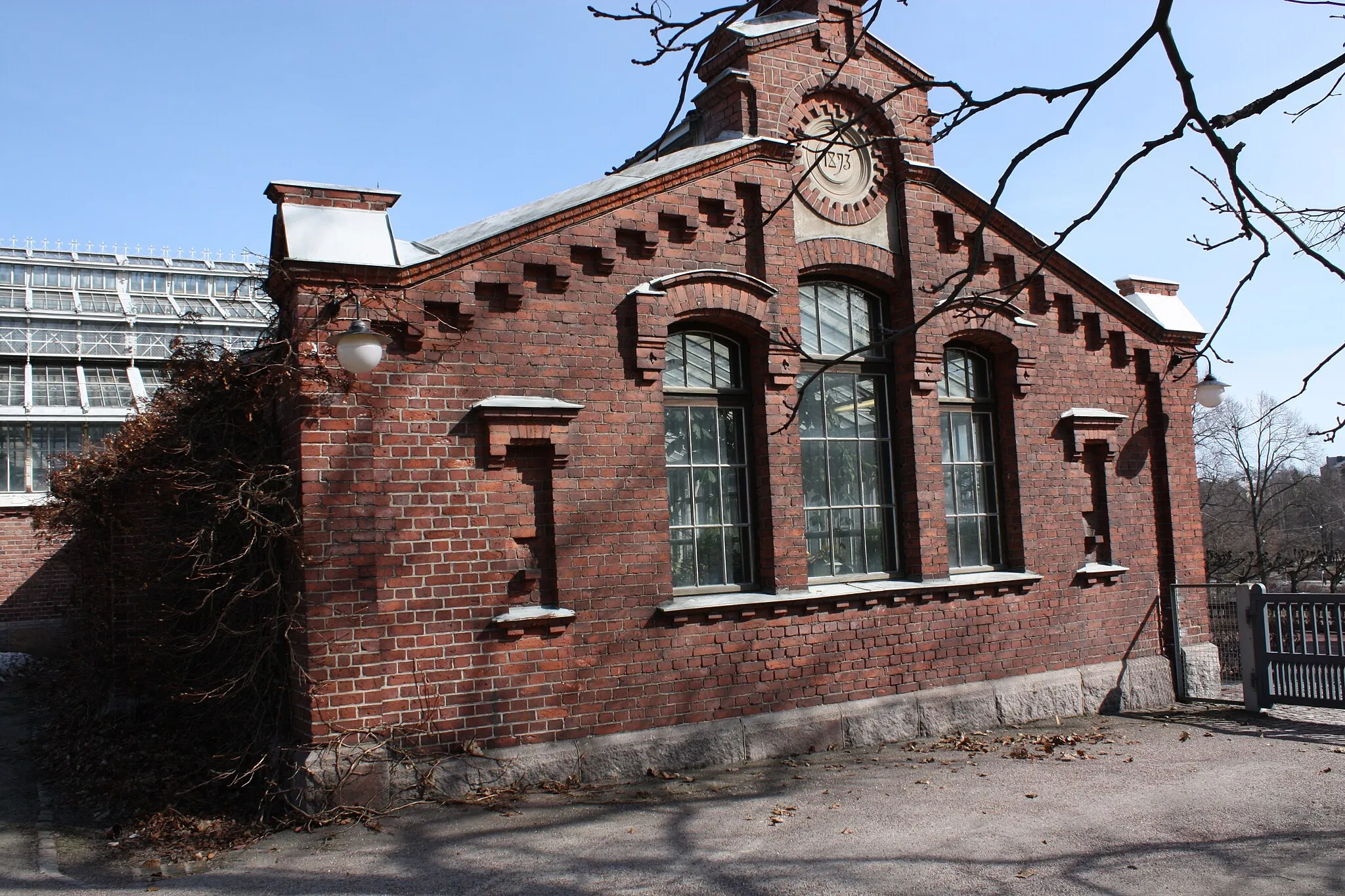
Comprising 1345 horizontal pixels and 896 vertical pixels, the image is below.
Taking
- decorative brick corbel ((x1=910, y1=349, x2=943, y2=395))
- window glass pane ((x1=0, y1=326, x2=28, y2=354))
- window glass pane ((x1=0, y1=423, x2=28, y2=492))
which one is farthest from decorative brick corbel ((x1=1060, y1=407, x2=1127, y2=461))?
window glass pane ((x1=0, y1=326, x2=28, y2=354))

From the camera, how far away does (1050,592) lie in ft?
33.2

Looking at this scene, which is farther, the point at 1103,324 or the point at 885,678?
the point at 1103,324

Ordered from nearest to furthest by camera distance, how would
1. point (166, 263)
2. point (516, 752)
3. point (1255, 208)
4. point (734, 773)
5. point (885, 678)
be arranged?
1. point (1255, 208)
2. point (516, 752)
3. point (734, 773)
4. point (885, 678)
5. point (166, 263)

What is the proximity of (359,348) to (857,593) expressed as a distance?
4820mm

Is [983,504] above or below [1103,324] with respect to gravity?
below

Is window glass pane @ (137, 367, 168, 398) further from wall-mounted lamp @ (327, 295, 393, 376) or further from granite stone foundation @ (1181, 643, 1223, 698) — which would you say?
granite stone foundation @ (1181, 643, 1223, 698)

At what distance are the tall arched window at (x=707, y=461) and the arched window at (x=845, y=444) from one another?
670 mm

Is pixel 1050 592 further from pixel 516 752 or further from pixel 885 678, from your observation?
pixel 516 752

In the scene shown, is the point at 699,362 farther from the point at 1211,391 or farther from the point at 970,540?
the point at 1211,391

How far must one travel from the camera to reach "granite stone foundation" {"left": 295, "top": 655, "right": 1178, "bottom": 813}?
670cm

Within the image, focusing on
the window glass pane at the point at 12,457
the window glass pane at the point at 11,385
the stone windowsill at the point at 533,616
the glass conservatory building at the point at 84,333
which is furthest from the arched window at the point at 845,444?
the window glass pane at the point at 11,385

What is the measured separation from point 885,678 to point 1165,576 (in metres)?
4.14

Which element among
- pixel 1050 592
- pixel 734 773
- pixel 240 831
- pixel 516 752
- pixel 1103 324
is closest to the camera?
pixel 240 831

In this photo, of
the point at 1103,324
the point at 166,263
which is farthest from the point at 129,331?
the point at 1103,324
